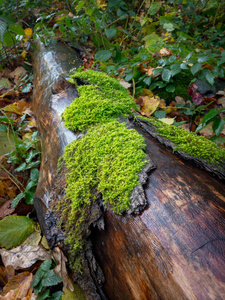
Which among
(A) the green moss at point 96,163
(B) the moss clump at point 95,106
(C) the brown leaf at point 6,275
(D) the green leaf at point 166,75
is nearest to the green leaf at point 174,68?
(D) the green leaf at point 166,75

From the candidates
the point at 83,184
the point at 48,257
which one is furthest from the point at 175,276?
the point at 48,257

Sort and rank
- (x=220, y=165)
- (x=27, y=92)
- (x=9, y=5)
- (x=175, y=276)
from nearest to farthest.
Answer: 1. (x=175, y=276)
2. (x=220, y=165)
3. (x=27, y=92)
4. (x=9, y=5)

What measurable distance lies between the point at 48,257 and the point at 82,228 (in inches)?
30.3

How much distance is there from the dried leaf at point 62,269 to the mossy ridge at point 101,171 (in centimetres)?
20

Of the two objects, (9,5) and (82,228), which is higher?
(9,5)

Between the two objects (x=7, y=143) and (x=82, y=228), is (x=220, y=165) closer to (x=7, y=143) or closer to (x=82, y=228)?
(x=82, y=228)

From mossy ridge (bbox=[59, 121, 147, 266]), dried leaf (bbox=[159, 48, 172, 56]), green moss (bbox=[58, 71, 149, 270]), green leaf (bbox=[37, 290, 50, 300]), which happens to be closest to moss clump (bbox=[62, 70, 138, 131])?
green moss (bbox=[58, 71, 149, 270])

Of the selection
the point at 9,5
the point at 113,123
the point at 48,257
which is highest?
the point at 9,5

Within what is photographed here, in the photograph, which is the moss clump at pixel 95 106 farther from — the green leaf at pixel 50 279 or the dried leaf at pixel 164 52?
the dried leaf at pixel 164 52

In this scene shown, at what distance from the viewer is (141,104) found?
2.69m

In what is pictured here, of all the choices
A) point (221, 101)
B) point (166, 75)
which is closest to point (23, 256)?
point (166, 75)

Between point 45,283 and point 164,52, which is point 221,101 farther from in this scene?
point 45,283

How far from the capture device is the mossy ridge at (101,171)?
1028 mm

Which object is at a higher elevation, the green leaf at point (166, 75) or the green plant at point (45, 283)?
the green leaf at point (166, 75)
